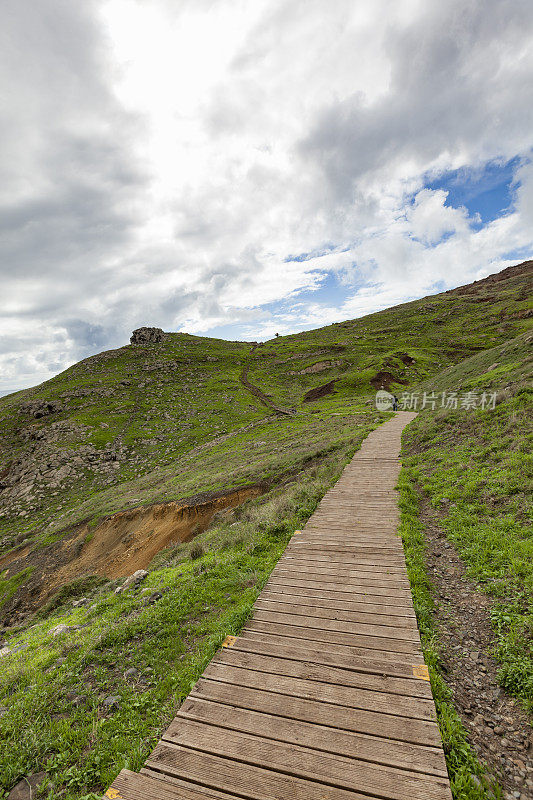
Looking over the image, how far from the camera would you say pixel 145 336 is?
116688 mm

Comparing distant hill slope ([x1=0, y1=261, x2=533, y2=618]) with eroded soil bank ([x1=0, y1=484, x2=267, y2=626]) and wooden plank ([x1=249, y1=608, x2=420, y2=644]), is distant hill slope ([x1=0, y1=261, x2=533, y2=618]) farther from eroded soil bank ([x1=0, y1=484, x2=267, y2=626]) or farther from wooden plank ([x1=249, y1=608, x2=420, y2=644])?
wooden plank ([x1=249, y1=608, x2=420, y2=644])

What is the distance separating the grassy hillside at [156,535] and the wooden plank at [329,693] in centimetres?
41

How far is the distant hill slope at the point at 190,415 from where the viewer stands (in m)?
29.1

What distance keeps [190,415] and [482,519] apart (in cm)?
5558

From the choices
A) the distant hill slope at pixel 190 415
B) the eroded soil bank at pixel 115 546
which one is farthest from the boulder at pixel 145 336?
the eroded soil bank at pixel 115 546

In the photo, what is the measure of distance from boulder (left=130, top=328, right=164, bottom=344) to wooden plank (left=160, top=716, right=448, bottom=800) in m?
121

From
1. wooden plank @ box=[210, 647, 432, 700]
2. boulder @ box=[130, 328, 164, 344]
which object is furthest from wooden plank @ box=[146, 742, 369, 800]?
boulder @ box=[130, 328, 164, 344]

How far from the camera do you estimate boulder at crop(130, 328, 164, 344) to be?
11575cm

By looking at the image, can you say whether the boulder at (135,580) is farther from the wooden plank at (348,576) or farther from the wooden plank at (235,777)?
the wooden plank at (235,777)

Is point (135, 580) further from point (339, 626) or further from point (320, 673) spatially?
point (320, 673)

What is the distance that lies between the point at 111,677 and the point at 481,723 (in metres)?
6.45

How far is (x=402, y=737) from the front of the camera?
438 centimetres

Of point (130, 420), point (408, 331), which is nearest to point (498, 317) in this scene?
point (408, 331)

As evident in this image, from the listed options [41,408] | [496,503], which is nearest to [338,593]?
[496,503]
